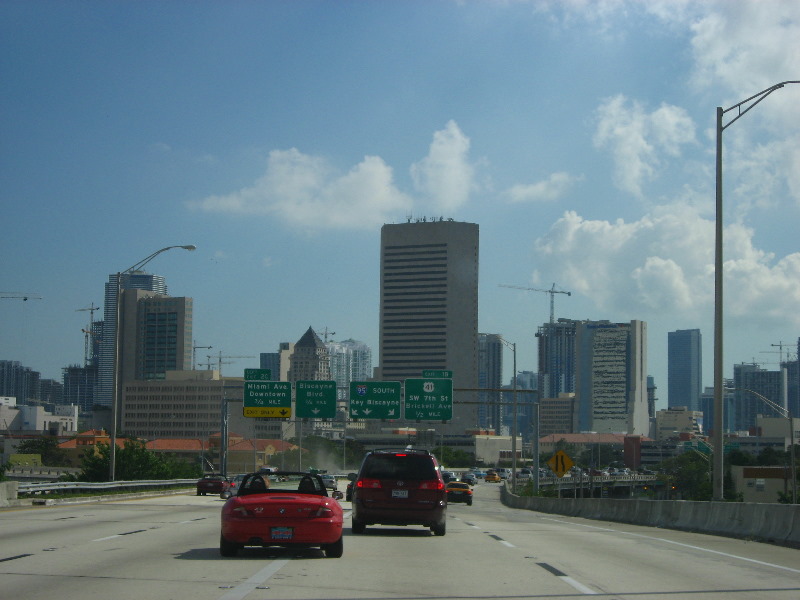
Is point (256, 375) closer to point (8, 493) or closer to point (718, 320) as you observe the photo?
point (8, 493)

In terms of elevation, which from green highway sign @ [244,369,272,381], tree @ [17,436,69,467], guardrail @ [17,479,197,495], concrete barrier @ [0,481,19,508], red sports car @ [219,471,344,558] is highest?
green highway sign @ [244,369,272,381]

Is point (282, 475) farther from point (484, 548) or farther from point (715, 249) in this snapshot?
point (715, 249)

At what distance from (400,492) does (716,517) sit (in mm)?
8835

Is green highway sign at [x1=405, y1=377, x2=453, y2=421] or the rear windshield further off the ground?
green highway sign at [x1=405, y1=377, x2=453, y2=421]

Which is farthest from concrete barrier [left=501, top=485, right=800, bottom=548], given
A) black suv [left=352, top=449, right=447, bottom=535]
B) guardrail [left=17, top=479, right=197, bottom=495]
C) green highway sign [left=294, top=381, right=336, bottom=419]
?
green highway sign [left=294, top=381, right=336, bottom=419]

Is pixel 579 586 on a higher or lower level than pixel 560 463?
higher

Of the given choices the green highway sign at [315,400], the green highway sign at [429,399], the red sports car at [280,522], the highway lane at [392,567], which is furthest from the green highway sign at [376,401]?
the red sports car at [280,522]

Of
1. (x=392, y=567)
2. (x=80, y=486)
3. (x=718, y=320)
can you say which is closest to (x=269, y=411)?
(x=80, y=486)

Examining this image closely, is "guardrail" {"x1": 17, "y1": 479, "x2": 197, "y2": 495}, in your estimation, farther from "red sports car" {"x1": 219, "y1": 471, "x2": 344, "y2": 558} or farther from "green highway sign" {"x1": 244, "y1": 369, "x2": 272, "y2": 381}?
"red sports car" {"x1": 219, "y1": 471, "x2": 344, "y2": 558}

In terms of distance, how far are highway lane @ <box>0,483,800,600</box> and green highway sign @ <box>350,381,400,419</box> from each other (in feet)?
125

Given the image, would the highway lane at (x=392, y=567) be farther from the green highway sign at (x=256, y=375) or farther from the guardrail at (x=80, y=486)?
the green highway sign at (x=256, y=375)

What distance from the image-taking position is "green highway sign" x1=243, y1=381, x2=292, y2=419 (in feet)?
204

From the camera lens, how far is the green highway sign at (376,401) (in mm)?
62719

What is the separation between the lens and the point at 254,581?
532 inches
